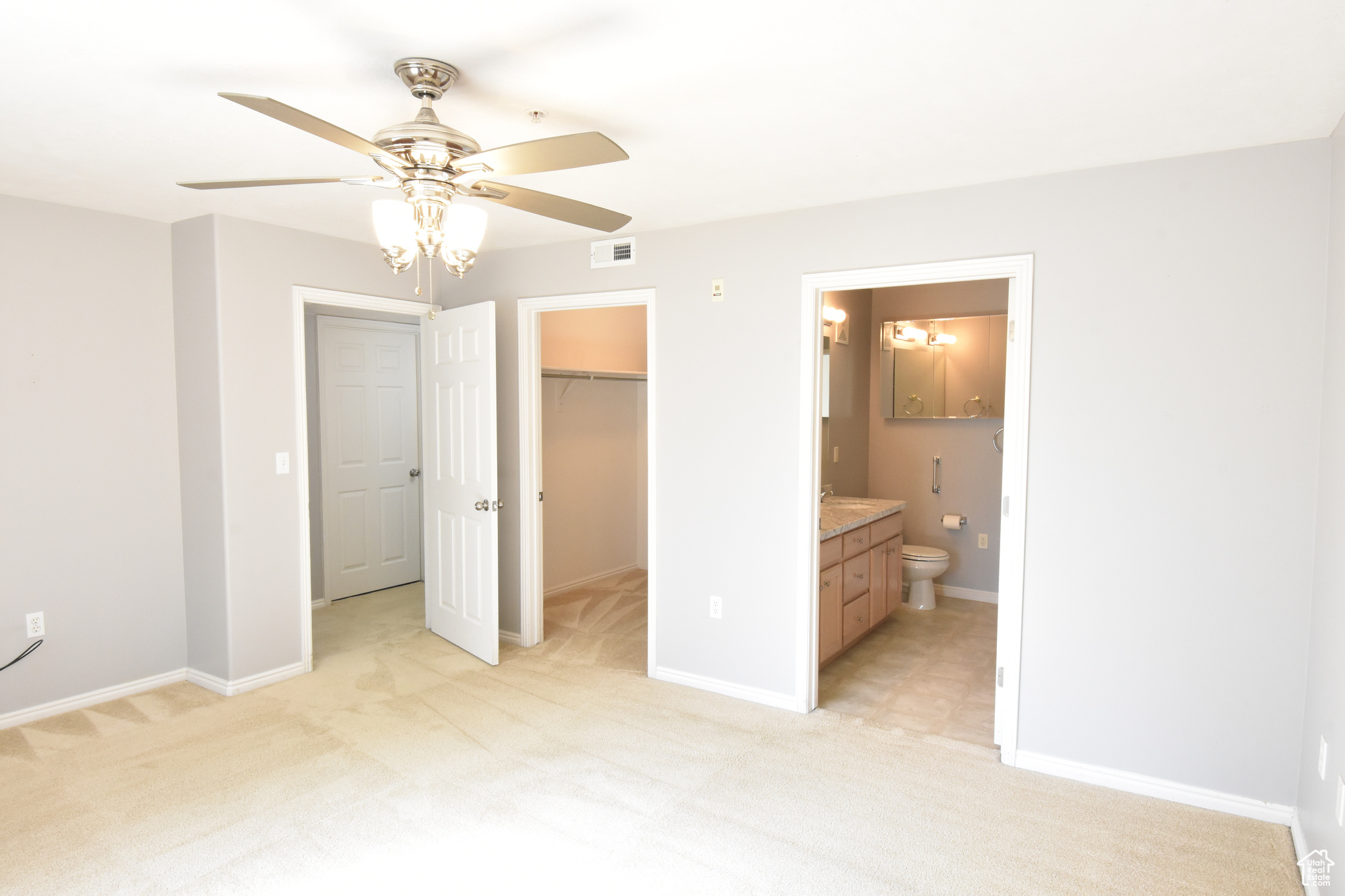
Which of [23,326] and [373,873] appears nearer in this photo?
[373,873]

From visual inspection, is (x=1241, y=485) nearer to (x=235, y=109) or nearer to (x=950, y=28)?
(x=950, y=28)

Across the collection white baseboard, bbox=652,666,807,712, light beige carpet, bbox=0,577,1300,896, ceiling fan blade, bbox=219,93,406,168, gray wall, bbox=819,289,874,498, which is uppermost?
ceiling fan blade, bbox=219,93,406,168

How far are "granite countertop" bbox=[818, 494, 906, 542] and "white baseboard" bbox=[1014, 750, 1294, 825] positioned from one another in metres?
1.26

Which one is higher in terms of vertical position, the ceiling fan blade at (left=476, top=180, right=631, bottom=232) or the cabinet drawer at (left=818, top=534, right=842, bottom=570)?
the ceiling fan blade at (left=476, top=180, right=631, bottom=232)

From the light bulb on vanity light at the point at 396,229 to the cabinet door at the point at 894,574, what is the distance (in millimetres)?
3562

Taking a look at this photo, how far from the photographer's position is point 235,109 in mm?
2176

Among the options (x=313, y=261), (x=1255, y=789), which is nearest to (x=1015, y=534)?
(x=1255, y=789)

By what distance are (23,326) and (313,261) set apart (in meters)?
1.24

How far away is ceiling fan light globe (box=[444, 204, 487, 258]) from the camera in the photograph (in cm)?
196

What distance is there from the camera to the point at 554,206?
2.08 metres

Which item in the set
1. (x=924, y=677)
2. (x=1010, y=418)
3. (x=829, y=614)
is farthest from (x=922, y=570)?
(x=1010, y=418)

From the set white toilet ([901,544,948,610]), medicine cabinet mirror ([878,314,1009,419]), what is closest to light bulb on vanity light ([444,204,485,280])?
white toilet ([901,544,948,610])

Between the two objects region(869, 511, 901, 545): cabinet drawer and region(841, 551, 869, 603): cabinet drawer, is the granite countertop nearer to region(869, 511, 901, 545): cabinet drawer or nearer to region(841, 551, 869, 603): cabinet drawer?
region(869, 511, 901, 545): cabinet drawer

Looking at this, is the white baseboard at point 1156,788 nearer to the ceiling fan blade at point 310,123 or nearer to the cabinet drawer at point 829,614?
the cabinet drawer at point 829,614
